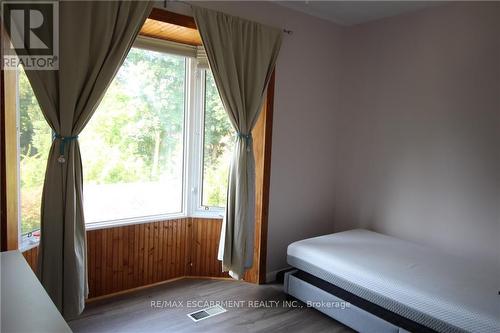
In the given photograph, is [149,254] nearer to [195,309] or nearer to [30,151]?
[195,309]

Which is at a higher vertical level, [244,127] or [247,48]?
[247,48]

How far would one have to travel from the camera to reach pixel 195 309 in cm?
286

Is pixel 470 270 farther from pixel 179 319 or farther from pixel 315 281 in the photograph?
pixel 179 319

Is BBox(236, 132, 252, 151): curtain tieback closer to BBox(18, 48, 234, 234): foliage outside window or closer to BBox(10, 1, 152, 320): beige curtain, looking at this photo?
BBox(18, 48, 234, 234): foliage outside window

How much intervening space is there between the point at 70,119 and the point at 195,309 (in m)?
1.73

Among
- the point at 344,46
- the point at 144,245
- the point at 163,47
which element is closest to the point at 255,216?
the point at 144,245

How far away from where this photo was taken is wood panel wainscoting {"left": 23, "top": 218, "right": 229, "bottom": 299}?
296cm

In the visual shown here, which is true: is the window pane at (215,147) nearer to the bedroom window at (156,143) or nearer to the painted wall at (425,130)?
the bedroom window at (156,143)

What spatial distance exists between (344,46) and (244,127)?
5.46 ft

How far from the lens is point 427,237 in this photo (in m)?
3.23

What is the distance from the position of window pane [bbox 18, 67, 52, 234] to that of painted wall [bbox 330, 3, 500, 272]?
2830 millimetres

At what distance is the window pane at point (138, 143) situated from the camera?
2.99 m

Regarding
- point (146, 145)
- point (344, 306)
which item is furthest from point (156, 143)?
point (344, 306)

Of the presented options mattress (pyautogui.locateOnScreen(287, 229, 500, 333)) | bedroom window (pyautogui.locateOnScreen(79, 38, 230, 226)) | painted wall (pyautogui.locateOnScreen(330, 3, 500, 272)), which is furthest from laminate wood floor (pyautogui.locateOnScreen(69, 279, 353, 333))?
painted wall (pyautogui.locateOnScreen(330, 3, 500, 272))
